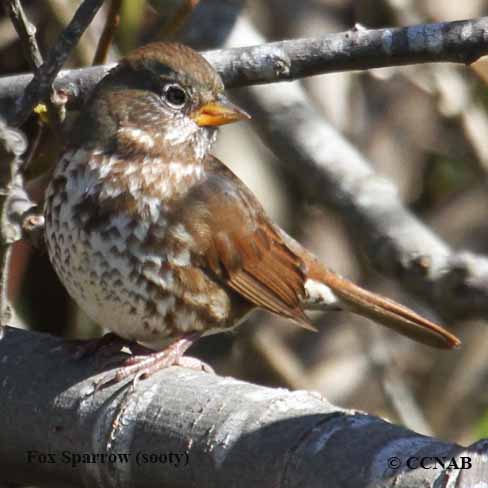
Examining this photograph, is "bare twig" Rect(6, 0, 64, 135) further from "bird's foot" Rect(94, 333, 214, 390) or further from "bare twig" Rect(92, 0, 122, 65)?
"bird's foot" Rect(94, 333, 214, 390)

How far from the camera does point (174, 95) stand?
367 cm

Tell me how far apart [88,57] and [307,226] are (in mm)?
1828

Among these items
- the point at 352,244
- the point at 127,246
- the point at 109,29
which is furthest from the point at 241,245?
the point at 352,244

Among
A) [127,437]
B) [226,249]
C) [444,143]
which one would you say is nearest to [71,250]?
[226,249]

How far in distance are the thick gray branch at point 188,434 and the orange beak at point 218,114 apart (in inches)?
33.2

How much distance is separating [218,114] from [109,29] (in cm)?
41

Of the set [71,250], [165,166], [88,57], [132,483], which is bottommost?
[132,483]

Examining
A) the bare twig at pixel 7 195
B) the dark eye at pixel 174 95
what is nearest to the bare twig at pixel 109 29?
the dark eye at pixel 174 95

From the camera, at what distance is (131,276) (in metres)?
3.46

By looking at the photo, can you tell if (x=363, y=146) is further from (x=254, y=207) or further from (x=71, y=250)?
(x=71, y=250)

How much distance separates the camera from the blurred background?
18.2 feet

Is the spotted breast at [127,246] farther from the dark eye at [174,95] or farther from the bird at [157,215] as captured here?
the dark eye at [174,95]

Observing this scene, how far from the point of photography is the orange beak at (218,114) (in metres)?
3.57

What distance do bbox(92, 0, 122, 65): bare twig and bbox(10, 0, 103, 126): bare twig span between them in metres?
0.60
